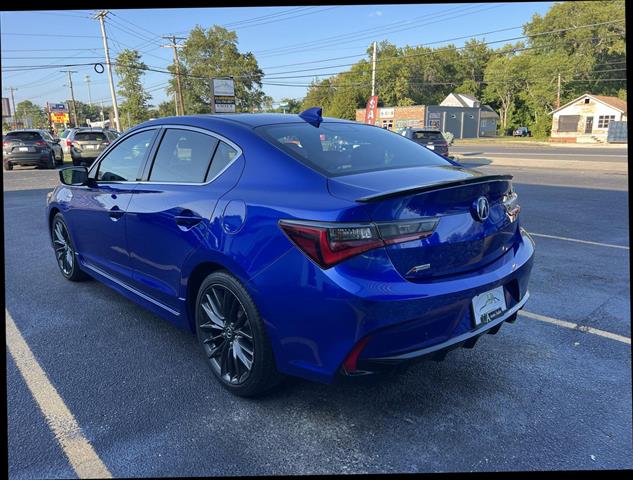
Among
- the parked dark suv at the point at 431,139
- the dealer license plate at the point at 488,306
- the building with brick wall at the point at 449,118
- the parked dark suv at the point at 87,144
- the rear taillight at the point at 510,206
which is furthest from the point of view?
the building with brick wall at the point at 449,118

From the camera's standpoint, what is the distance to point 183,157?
3.25 metres

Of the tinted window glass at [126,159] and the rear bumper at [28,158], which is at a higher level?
the tinted window glass at [126,159]

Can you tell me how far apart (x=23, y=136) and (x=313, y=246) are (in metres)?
20.3

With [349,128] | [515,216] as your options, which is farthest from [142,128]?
[515,216]

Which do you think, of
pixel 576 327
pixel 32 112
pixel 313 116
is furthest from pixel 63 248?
pixel 32 112

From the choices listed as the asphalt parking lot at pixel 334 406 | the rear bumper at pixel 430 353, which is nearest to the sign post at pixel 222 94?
the asphalt parking lot at pixel 334 406

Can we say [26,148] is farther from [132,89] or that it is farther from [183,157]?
[132,89]

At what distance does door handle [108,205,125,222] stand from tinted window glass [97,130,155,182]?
253 mm

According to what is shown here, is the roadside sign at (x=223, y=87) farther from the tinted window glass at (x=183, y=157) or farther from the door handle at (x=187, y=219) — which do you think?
the door handle at (x=187, y=219)

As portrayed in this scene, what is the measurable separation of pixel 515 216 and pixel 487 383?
3.48 ft

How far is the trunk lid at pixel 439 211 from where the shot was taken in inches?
88.1

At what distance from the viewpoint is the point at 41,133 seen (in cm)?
1925

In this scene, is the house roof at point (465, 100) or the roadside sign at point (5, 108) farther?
the house roof at point (465, 100)

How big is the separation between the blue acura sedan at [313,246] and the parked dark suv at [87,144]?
17520 millimetres
